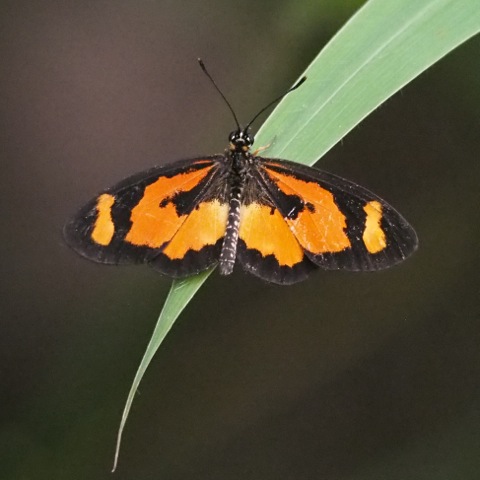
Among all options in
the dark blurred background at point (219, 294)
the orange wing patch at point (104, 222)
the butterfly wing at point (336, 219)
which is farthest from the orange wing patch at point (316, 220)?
the dark blurred background at point (219, 294)

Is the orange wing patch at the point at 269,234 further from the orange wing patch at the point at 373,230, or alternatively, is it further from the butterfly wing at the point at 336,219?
the orange wing patch at the point at 373,230

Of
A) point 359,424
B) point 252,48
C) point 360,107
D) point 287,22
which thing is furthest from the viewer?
point 252,48

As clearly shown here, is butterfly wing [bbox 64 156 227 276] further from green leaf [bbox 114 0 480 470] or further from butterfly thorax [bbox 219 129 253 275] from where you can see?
green leaf [bbox 114 0 480 470]

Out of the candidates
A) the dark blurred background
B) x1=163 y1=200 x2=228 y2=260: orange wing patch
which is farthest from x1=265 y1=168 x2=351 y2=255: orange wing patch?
the dark blurred background

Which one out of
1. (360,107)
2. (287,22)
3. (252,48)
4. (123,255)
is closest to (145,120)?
(252,48)

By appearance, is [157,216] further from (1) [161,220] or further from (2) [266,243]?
(2) [266,243]

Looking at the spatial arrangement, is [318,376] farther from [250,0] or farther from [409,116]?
[250,0]
